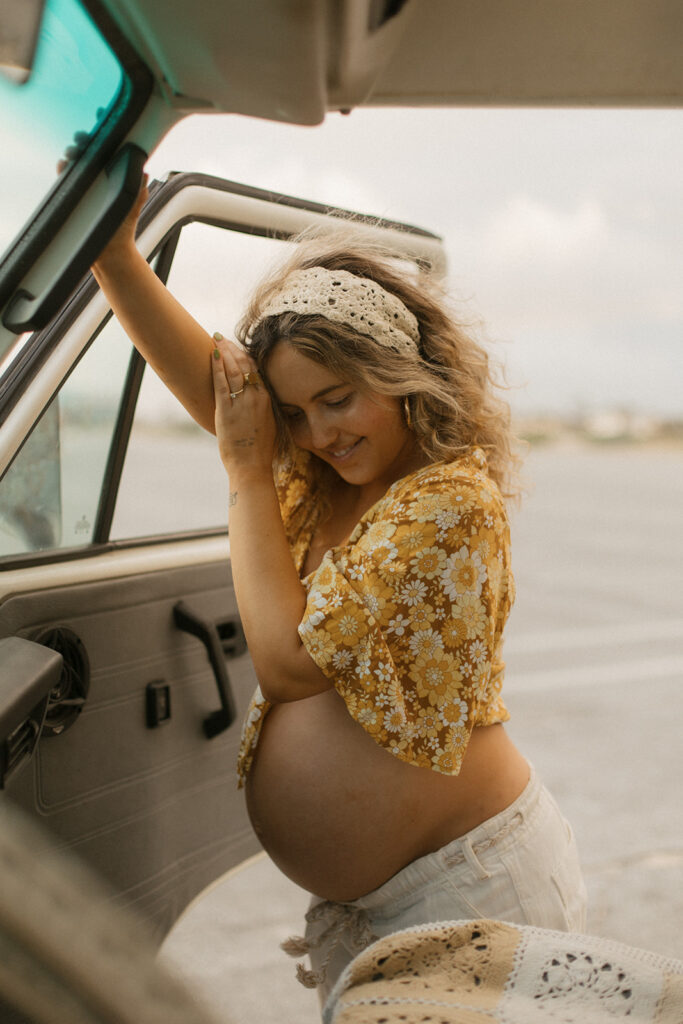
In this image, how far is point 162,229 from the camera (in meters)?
1.76

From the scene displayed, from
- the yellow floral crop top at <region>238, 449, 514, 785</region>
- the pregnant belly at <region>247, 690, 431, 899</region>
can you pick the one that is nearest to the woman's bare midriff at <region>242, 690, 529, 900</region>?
the pregnant belly at <region>247, 690, 431, 899</region>

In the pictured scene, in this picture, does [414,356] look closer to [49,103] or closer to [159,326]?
[159,326]

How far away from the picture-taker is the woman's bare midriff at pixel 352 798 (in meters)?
1.48

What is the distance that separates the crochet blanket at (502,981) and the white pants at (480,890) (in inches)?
13.0

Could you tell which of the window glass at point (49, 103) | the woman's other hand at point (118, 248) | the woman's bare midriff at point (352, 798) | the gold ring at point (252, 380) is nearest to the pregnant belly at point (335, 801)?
the woman's bare midriff at point (352, 798)

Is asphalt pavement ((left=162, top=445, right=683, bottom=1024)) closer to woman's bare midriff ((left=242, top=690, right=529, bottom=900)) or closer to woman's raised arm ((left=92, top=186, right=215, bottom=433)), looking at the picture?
woman's bare midriff ((left=242, top=690, right=529, bottom=900))

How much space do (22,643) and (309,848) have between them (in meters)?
0.60

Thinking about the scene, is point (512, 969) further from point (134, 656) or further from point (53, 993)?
point (134, 656)

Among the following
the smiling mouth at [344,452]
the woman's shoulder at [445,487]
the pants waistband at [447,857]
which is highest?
the smiling mouth at [344,452]

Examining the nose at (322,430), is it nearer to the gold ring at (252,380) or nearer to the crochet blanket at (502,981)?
the gold ring at (252,380)

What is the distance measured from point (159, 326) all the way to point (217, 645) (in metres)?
0.79

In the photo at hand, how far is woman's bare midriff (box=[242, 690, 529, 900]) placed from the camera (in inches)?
58.2

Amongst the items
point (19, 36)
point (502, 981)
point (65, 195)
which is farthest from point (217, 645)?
point (19, 36)

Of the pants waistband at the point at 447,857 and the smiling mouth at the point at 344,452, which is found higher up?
the smiling mouth at the point at 344,452
